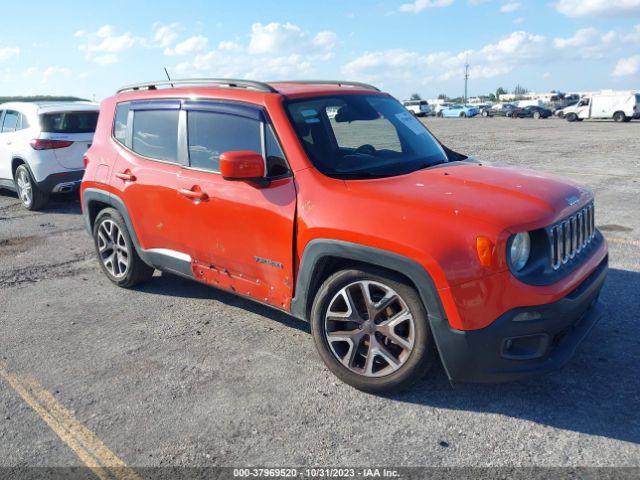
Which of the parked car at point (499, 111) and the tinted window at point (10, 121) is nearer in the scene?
the tinted window at point (10, 121)

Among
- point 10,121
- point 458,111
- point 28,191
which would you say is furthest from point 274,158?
point 458,111

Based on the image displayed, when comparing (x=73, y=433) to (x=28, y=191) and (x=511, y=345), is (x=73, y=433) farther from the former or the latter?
(x=28, y=191)

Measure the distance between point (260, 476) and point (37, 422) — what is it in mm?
1451

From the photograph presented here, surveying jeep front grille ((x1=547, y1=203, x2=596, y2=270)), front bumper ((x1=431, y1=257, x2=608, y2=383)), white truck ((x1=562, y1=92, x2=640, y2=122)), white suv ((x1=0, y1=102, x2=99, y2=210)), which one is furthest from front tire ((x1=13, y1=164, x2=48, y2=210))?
white truck ((x1=562, y1=92, x2=640, y2=122))

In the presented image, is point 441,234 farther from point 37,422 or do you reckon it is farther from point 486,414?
point 37,422

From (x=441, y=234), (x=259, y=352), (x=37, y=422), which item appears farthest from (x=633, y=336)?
(x=37, y=422)

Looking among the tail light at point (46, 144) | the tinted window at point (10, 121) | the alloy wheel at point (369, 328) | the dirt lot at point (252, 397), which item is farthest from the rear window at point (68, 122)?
the alloy wheel at point (369, 328)

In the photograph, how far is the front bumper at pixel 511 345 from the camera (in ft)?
10.2

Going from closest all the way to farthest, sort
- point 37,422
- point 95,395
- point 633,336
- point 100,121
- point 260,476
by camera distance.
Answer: point 260,476
point 37,422
point 95,395
point 633,336
point 100,121

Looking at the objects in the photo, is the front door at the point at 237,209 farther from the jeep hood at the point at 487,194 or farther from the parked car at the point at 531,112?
the parked car at the point at 531,112

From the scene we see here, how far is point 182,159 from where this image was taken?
4.66 meters

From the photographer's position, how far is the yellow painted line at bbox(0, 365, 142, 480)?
9.67 ft

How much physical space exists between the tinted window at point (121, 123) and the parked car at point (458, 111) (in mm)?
57117

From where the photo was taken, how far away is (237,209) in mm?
4109
